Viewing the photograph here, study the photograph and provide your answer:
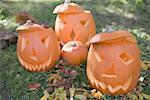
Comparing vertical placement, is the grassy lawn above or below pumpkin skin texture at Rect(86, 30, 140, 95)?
below

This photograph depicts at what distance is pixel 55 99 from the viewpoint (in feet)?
11.5

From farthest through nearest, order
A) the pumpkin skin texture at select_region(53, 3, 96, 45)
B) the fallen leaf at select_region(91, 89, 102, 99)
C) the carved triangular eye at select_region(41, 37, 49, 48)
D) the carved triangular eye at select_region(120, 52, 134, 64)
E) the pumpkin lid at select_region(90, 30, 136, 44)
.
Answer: the pumpkin skin texture at select_region(53, 3, 96, 45), the carved triangular eye at select_region(41, 37, 49, 48), the fallen leaf at select_region(91, 89, 102, 99), the carved triangular eye at select_region(120, 52, 134, 64), the pumpkin lid at select_region(90, 30, 136, 44)

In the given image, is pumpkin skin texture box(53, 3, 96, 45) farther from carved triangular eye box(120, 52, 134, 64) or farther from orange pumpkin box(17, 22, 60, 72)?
carved triangular eye box(120, 52, 134, 64)

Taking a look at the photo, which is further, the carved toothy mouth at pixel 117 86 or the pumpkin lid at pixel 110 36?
the carved toothy mouth at pixel 117 86

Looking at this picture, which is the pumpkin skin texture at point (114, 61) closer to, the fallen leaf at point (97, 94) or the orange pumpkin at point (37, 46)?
the fallen leaf at point (97, 94)

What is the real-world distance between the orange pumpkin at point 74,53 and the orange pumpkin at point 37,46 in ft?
0.34

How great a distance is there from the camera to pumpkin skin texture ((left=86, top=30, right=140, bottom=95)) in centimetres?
335

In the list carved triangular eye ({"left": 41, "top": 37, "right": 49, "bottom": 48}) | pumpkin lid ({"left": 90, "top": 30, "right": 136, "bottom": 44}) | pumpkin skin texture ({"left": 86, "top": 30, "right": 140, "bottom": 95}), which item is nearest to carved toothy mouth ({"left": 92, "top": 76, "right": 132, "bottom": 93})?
pumpkin skin texture ({"left": 86, "top": 30, "right": 140, "bottom": 95})

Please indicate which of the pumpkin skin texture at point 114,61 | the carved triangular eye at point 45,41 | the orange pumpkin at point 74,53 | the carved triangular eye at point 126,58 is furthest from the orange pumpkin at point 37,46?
the carved triangular eye at point 126,58

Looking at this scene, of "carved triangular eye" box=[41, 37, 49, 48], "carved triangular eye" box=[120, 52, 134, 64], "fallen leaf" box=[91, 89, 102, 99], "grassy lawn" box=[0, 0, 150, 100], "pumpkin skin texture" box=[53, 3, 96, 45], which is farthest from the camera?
"pumpkin skin texture" box=[53, 3, 96, 45]

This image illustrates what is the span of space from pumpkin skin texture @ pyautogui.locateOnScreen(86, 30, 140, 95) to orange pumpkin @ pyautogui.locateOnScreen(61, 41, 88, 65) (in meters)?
0.38

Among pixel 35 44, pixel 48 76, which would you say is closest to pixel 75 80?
pixel 48 76

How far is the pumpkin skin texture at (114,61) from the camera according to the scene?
3.35 metres

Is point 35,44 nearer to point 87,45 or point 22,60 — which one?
point 22,60
